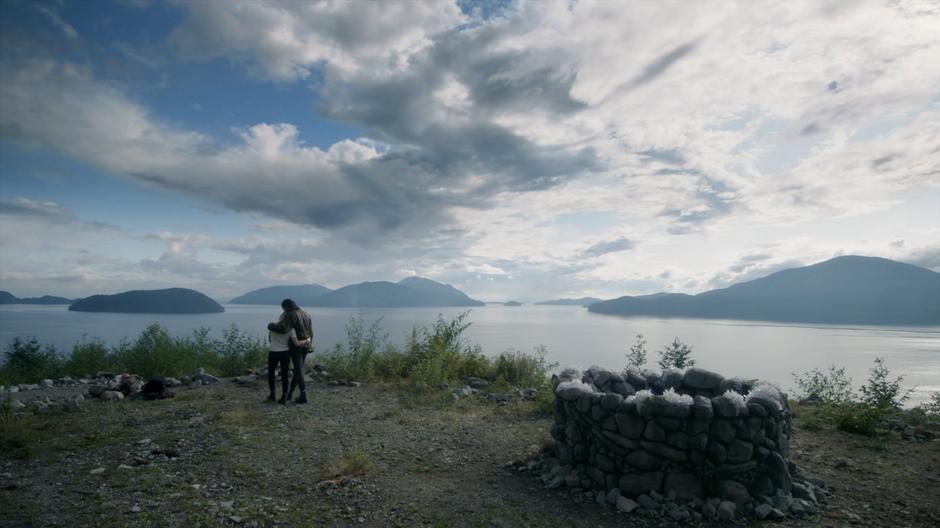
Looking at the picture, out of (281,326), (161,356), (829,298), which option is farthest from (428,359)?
(829,298)

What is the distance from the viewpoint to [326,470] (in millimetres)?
6230

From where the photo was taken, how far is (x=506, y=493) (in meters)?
5.76

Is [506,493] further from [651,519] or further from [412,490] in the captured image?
[651,519]

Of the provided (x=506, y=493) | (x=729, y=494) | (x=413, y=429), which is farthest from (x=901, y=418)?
(x=413, y=429)

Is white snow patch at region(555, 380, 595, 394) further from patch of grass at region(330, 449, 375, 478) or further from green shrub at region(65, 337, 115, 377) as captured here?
green shrub at region(65, 337, 115, 377)

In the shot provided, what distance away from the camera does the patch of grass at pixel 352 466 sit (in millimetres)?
6016

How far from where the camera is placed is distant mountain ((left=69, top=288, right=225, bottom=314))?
92.0m

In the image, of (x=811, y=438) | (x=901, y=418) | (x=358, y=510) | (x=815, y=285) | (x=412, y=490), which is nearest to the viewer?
(x=358, y=510)

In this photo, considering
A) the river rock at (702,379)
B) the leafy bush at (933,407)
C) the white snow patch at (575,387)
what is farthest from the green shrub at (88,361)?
the leafy bush at (933,407)

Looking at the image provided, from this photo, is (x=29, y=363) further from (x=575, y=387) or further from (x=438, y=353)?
(x=575, y=387)

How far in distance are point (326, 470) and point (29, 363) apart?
1383cm

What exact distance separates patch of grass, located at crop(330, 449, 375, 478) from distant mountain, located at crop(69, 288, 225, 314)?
102 m

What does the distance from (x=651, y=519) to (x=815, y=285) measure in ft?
266

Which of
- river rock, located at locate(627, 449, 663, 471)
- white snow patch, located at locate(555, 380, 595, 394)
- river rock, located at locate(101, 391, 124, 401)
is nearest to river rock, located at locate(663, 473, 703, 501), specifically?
river rock, located at locate(627, 449, 663, 471)
